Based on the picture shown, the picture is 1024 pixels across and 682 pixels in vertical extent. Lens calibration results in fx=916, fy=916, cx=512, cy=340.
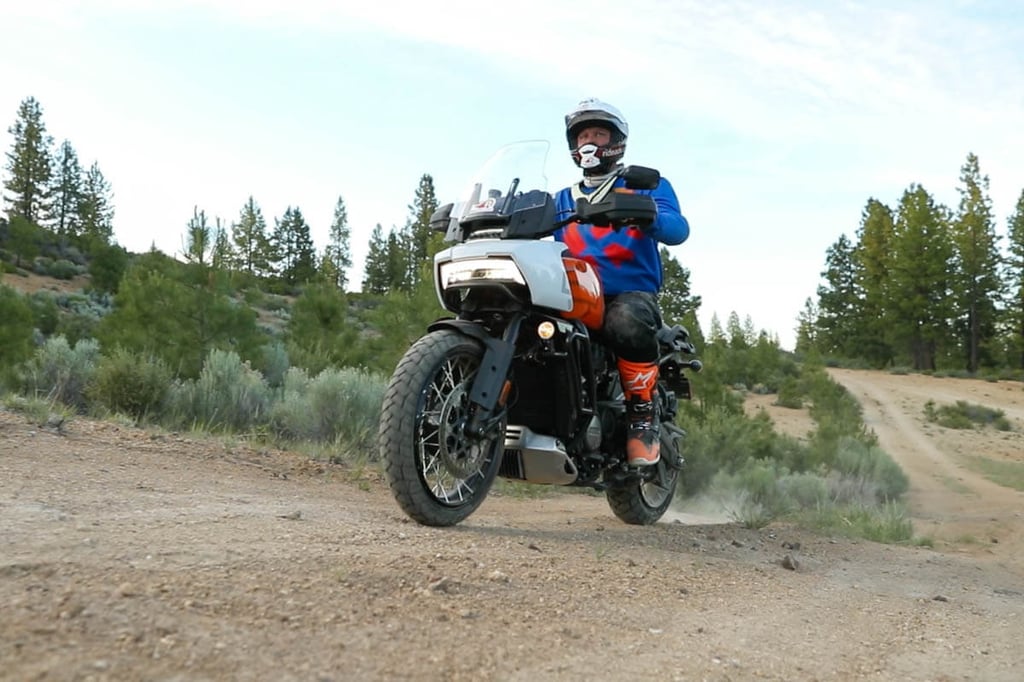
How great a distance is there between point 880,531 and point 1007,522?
6.76 ft

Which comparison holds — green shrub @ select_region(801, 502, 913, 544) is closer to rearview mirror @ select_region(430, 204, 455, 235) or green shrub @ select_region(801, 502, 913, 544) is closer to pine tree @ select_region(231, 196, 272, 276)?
rearview mirror @ select_region(430, 204, 455, 235)

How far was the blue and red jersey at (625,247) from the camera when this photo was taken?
5195 mm

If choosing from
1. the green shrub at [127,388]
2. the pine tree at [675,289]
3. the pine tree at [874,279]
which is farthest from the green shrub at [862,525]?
the pine tree at [874,279]

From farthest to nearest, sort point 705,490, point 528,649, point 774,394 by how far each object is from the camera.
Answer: point 774,394 < point 705,490 < point 528,649

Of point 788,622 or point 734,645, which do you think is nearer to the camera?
point 734,645

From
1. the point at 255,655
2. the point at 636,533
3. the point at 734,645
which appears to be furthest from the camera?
the point at 636,533

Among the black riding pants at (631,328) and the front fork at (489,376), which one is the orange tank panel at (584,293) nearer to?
the black riding pants at (631,328)

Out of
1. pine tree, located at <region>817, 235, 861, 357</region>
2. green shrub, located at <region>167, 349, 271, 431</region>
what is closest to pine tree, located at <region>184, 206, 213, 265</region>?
green shrub, located at <region>167, 349, 271, 431</region>

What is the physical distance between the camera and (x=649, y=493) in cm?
625

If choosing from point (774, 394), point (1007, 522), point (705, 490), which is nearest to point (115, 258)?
point (774, 394)

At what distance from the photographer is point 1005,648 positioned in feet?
11.4

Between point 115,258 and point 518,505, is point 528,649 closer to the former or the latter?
point 518,505

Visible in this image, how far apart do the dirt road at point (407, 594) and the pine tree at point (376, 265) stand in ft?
219

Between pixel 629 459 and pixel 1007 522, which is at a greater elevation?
pixel 629 459
